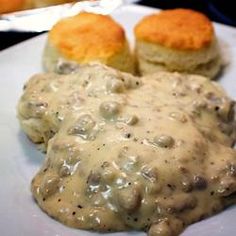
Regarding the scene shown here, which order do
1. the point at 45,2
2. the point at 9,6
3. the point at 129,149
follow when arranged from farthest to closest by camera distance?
the point at 45,2, the point at 9,6, the point at 129,149

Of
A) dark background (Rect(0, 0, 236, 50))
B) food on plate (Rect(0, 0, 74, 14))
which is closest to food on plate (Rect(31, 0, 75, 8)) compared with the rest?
food on plate (Rect(0, 0, 74, 14))

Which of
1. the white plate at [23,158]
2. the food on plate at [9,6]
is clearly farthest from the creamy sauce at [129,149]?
the food on plate at [9,6]

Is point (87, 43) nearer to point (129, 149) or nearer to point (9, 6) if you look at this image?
point (9, 6)

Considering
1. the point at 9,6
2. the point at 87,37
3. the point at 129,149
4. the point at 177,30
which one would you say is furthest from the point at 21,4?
the point at 129,149

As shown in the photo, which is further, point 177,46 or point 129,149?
point 177,46

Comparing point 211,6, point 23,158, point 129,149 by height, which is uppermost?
point 129,149

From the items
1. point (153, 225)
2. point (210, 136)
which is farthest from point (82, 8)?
point (153, 225)

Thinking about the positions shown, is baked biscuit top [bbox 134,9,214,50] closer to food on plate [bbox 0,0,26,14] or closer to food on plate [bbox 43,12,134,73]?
food on plate [bbox 43,12,134,73]
